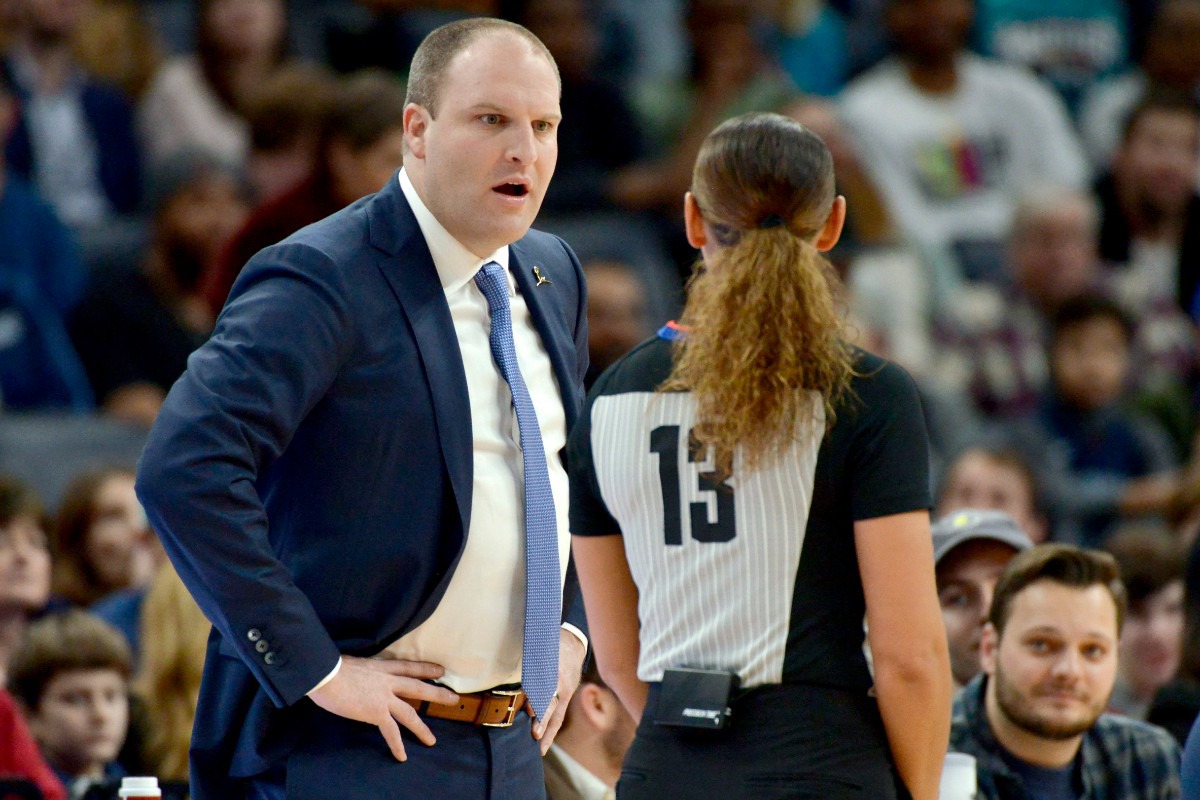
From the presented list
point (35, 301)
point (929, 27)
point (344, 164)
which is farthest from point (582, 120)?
point (344, 164)

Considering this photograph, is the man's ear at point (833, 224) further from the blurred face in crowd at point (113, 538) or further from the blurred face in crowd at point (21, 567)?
the blurred face in crowd at point (113, 538)

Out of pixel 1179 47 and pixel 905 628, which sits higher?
pixel 1179 47

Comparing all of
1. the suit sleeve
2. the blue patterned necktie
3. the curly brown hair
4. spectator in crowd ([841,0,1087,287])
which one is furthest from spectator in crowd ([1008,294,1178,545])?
the suit sleeve

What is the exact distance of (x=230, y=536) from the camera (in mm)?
2242

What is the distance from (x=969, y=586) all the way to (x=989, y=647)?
0.95 ft

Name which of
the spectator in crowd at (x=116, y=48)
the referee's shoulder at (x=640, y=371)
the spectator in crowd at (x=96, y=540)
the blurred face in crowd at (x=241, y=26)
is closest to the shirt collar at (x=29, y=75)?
the spectator in crowd at (x=116, y=48)

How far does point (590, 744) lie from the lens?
3736 mm

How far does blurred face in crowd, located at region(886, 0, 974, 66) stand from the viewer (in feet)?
26.3

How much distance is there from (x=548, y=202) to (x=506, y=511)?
5140mm

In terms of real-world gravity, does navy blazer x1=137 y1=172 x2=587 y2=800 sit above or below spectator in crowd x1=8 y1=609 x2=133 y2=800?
above

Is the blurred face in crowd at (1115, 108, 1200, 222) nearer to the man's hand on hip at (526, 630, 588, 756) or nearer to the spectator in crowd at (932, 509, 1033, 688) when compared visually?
the spectator in crowd at (932, 509, 1033, 688)

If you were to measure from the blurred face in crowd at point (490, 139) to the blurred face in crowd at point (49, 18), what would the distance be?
16.7 ft

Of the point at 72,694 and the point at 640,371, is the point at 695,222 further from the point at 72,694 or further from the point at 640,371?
the point at 72,694

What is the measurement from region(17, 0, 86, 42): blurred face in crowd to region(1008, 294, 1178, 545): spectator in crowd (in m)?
4.08
